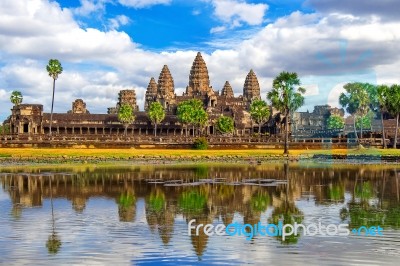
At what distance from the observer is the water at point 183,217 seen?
17.8 metres

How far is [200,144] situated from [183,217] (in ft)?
250

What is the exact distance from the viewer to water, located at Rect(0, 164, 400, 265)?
17.8m

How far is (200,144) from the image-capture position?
102 meters

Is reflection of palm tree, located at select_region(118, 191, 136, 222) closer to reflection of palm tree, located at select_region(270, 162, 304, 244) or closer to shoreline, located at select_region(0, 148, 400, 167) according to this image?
reflection of palm tree, located at select_region(270, 162, 304, 244)

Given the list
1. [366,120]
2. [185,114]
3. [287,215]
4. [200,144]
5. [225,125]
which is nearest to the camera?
[287,215]

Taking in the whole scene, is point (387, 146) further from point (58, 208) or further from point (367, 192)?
point (58, 208)

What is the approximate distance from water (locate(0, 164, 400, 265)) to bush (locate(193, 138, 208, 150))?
177 ft

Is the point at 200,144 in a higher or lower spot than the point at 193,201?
higher

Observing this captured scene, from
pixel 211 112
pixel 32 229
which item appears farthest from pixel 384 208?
pixel 211 112

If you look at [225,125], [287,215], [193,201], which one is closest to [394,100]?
[225,125]

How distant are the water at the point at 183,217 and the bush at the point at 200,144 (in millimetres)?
53842

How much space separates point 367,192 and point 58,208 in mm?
18892

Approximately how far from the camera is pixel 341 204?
3061cm

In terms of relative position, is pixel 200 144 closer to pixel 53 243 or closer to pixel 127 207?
pixel 127 207
